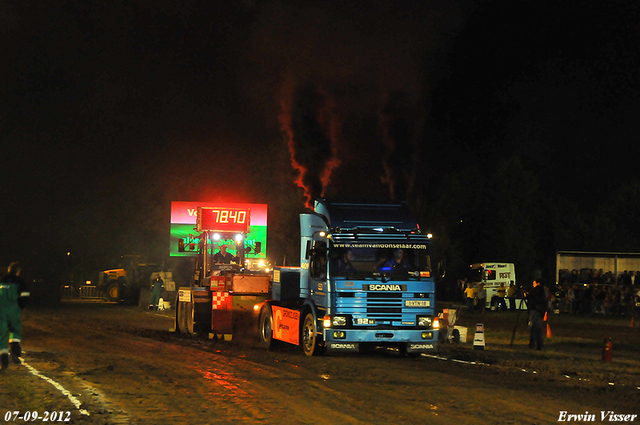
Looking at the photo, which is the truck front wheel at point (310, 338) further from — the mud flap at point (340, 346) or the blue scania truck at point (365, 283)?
the mud flap at point (340, 346)

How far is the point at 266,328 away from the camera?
1941 cm

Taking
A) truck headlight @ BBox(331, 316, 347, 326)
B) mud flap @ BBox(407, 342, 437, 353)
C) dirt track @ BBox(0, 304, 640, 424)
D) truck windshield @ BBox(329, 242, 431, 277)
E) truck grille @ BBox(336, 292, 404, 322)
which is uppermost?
truck windshield @ BBox(329, 242, 431, 277)

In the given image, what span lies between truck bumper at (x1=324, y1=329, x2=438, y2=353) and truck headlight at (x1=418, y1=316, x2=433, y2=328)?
129mm

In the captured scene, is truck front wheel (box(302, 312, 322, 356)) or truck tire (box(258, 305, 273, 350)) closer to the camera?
truck front wheel (box(302, 312, 322, 356))

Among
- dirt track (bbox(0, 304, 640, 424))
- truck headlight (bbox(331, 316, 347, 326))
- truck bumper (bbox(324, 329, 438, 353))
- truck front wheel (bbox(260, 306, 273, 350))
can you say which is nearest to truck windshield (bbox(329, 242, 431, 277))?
truck headlight (bbox(331, 316, 347, 326))

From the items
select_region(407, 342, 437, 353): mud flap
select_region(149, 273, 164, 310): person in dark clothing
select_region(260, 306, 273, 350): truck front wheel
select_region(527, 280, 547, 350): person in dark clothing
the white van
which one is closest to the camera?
select_region(407, 342, 437, 353): mud flap

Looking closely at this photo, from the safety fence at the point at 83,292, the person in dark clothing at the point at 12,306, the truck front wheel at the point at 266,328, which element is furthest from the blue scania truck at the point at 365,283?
the safety fence at the point at 83,292

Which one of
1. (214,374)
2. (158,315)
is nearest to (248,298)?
(214,374)

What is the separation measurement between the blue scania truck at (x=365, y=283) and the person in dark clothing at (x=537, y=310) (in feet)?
12.4

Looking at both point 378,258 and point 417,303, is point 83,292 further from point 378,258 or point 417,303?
point 417,303

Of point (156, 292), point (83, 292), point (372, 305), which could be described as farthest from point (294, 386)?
point (83, 292)

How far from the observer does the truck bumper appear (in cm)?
1625

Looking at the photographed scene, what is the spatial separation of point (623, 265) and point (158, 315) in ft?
83.1

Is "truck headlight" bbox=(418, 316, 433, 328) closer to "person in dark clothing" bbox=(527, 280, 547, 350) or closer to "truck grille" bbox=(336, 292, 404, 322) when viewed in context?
"truck grille" bbox=(336, 292, 404, 322)
